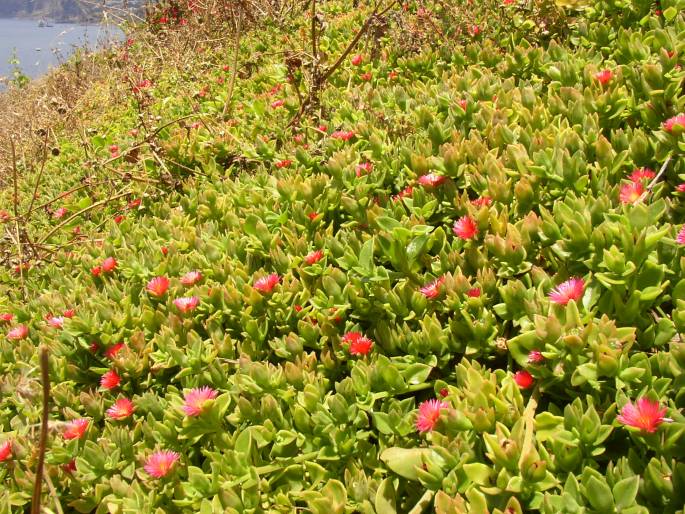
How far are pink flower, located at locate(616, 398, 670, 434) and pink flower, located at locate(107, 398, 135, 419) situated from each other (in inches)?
48.3

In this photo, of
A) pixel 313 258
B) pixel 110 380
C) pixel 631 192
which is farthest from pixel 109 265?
pixel 631 192

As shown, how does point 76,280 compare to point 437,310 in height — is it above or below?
below

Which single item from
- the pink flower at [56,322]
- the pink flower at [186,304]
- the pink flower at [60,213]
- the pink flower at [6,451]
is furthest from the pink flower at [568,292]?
the pink flower at [60,213]

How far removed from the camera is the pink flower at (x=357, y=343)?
154 cm

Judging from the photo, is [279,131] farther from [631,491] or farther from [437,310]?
[631,491]

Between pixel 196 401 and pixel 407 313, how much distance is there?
572 millimetres

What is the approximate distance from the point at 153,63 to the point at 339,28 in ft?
6.02

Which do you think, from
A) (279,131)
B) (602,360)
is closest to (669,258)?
(602,360)

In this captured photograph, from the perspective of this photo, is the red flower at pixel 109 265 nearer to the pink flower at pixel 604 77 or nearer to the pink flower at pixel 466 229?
the pink flower at pixel 466 229

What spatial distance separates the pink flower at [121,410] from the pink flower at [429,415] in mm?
825

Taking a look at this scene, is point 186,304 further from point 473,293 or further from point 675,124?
point 675,124

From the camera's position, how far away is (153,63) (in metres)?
5.16

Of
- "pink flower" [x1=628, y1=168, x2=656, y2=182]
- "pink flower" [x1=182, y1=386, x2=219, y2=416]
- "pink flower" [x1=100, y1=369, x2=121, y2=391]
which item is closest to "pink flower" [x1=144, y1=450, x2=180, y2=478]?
"pink flower" [x1=182, y1=386, x2=219, y2=416]

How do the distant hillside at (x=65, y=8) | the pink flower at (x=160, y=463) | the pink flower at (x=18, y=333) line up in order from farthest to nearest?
the distant hillside at (x=65, y=8), the pink flower at (x=18, y=333), the pink flower at (x=160, y=463)
